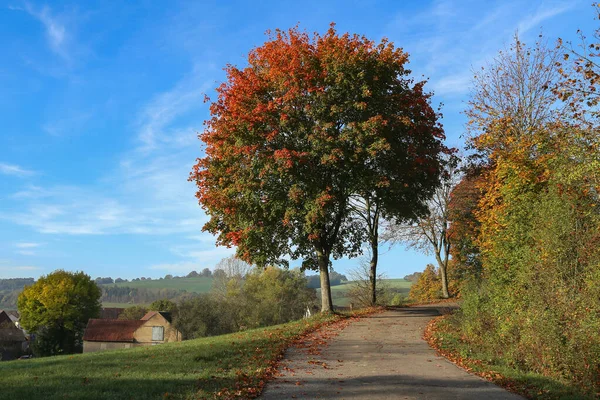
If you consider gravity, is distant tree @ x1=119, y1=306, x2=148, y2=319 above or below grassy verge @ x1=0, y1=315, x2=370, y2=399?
below

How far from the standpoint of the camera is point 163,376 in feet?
33.8

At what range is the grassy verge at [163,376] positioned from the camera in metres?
8.86

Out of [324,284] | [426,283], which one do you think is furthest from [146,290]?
[324,284]

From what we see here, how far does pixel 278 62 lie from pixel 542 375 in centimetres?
1465

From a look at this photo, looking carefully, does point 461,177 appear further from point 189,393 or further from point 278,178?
point 189,393

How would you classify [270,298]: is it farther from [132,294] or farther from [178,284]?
[178,284]

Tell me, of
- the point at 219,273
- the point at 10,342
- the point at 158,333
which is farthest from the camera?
the point at 219,273

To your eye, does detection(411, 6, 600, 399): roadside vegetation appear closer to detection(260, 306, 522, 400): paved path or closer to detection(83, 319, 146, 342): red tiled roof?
detection(260, 306, 522, 400): paved path

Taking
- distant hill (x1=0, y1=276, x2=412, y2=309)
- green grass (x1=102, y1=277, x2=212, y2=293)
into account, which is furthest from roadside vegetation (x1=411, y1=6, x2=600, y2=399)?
green grass (x1=102, y1=277, x2=212, y2=293)

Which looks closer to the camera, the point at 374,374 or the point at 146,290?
the point at 374,374

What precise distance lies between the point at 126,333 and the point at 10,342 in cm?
1804

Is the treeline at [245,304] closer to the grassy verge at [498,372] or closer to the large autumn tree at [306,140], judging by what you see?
the large autumn tree at [306,140]

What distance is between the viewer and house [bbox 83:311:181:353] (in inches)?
2392

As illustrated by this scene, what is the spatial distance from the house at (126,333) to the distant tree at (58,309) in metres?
4.01
